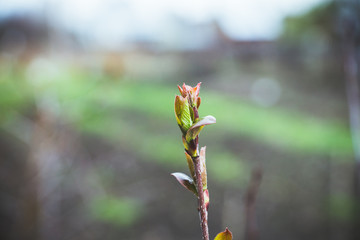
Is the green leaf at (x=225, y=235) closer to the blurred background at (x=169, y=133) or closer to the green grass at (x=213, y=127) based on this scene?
the blurred background at (x=169, y=133)

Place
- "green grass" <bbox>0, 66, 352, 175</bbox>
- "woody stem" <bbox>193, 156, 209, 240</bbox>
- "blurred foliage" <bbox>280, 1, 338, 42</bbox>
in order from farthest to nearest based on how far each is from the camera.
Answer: "blurred foliage" <bbox>280, 1, 338, 42</bbox> → "green grass" <bbox>0, 66, 352, 175</bbox> → "woody stem" <bbox>193, 156, 209, 240</bbox>

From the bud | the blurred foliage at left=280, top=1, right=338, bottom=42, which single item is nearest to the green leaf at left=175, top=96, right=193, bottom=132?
the bud

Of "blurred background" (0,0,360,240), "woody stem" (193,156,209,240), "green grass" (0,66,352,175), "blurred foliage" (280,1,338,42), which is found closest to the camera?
"woody stem" (193,156,209,240)

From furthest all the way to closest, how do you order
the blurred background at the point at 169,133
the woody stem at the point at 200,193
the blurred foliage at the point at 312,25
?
the blurred foliage at the point at 312,25 < the blurred background at the point at 169,133 < the woody stem at the point at 200,193

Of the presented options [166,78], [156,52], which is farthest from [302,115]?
[156,52]

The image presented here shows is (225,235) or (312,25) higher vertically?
(312,25)

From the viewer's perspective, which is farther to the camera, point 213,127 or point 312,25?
point 312,25

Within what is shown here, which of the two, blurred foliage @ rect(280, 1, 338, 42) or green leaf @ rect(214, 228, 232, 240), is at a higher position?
blurred foliage @ rect(280, 1, 338, 42)

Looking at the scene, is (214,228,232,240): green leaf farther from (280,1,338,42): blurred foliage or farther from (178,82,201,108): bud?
(280,1,338,42): blurred foliage

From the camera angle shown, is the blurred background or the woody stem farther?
the blurred background

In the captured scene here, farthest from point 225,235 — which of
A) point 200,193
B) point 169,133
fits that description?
point 169,133

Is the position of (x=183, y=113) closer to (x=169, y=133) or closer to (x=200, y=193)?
(x=200, y=193)

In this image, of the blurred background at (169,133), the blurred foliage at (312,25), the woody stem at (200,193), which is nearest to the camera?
the woody stem at (200,193)

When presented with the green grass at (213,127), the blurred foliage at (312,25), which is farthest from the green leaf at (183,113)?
the blurred foliage at (312,25)
